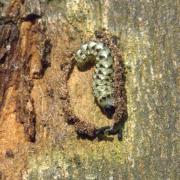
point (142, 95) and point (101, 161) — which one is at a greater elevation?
point (142, 95)

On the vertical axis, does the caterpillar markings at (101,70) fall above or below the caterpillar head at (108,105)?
above

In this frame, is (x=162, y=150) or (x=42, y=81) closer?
(x=162, y=150)

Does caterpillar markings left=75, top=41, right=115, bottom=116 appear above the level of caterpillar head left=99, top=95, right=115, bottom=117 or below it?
above

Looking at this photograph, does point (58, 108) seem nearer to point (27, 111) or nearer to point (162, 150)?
point (27, 111)

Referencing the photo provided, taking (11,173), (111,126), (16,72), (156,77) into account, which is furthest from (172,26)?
(11,173)
